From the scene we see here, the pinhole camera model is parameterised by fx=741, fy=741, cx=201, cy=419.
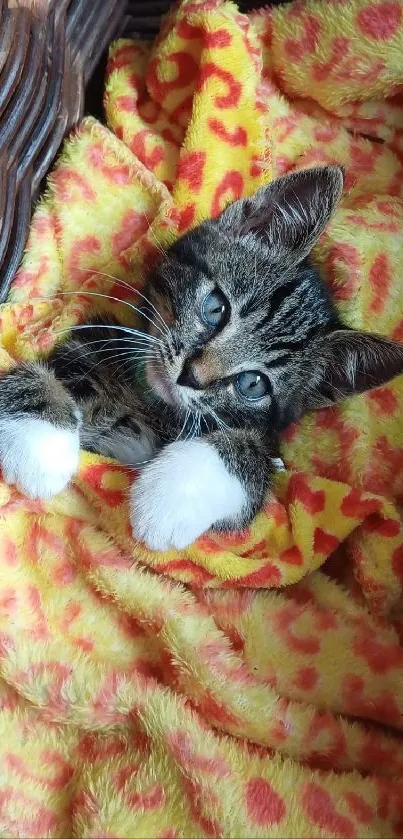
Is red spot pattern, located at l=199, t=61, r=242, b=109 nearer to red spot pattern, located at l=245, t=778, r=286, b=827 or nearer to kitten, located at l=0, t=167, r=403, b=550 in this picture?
kitten, located at l=0, t=167, r=403, b=550

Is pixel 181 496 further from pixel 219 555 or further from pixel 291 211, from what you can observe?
pixel 291 211

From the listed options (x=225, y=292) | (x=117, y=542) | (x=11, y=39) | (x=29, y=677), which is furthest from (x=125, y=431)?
(x=11, y=39)

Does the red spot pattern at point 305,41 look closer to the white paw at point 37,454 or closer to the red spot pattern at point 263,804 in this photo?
the white paw at point 37,454

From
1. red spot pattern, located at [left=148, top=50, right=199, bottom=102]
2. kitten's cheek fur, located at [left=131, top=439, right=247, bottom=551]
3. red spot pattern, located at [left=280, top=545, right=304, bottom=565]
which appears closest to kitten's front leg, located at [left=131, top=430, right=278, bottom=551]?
kitten's cheek fur, located at [left=131, top=439, right=247, bottom=551]

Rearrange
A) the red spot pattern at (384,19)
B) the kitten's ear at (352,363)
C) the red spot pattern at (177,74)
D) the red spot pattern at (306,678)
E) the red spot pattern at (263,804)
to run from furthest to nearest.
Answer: the red spot pattern at (177,74), the red spot pattern at (384,19), the red spot pattern at (306,678), the kitten's ear at (352,363), the red spot pattern at (263,804)

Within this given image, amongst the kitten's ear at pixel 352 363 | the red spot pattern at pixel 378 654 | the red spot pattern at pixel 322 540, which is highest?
the kitten's ear at pixel 352 363

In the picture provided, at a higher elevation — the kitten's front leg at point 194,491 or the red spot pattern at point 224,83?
the red spot pattern at point 224,83

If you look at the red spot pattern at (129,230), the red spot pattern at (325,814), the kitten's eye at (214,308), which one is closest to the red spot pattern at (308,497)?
the kitten's eye at (214,308)

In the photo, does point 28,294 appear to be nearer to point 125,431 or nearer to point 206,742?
point 125,431

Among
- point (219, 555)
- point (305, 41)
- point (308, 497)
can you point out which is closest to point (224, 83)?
point (305, 41)

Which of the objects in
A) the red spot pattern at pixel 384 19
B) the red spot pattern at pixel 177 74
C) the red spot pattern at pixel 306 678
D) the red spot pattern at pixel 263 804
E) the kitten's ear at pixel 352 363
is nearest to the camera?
the red spot pattern at pixel 263 804
